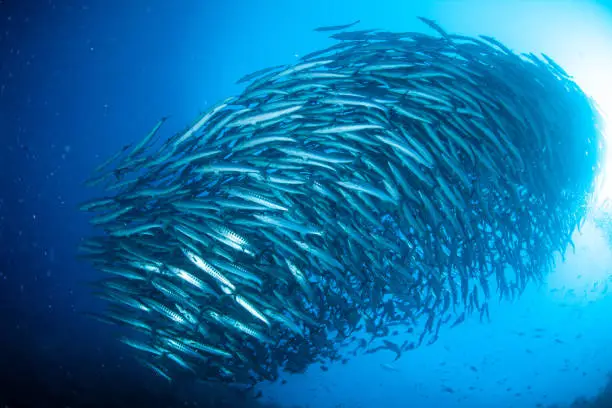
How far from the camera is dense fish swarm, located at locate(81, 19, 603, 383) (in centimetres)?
379

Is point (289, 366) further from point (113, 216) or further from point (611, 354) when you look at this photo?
point (611, 354)

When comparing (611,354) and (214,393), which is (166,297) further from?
(611,354)

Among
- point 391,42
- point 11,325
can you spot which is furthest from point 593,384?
point 11,325

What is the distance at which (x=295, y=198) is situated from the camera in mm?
4098

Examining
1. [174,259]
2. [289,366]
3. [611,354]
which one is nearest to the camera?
[174,259]

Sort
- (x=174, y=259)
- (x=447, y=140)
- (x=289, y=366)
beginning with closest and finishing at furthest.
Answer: (x=174, y=259) → (x=447, y=140) → (x=289, y=366)

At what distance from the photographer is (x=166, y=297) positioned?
13.9 ft

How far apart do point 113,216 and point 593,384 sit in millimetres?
23059

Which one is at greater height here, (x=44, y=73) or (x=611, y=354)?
(x=44, y=73)

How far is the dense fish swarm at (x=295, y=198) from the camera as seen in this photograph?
3785 mm

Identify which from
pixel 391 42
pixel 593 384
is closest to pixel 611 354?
pixel 593 384

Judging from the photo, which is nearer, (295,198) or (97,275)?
(295,198)

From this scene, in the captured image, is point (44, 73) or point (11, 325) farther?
point (44, 73)

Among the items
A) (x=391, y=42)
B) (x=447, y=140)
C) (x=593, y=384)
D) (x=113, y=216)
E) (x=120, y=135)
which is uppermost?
(x=120, y=135)
